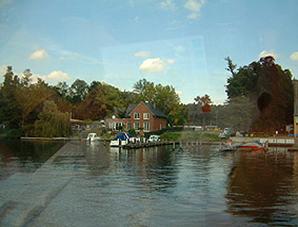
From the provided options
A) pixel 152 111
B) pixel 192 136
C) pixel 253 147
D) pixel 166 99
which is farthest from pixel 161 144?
pixel 166 99

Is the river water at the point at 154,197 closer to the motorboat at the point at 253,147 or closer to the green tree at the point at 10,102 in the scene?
the motorboat at the point at 253,147

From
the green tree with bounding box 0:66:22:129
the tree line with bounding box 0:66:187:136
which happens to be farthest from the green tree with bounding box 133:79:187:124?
the green tree with bounding box 0:66:22:129

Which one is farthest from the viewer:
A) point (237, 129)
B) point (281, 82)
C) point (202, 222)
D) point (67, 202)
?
point (237, 129)

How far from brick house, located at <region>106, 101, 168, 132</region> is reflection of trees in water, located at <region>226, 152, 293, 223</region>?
48892mm

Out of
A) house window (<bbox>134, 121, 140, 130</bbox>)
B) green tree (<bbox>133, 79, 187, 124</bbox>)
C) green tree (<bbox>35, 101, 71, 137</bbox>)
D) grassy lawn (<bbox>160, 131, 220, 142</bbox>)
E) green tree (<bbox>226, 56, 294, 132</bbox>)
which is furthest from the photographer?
green tree (<bbox>133, 79, 187, 124</bbox>)

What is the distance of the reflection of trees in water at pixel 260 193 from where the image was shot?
1120 centimetres

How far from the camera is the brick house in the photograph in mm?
71000

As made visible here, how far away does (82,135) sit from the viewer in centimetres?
6662

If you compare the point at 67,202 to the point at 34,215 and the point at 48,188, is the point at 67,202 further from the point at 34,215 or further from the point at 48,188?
the point at 48,188

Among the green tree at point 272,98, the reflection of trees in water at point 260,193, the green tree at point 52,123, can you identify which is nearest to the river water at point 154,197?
the reflection of trees in water at point 260,193

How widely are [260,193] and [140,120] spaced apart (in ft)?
188

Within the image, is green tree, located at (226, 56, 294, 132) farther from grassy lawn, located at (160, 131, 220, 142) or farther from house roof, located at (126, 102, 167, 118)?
house roof, located at (126, 102, 167, 118)

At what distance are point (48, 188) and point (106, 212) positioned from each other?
5.05 metres

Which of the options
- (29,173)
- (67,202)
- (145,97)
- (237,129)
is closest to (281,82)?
(237,129)
